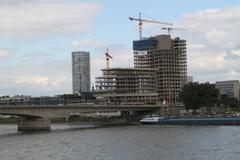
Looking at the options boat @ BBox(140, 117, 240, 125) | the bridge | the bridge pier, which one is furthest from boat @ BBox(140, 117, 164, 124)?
the bridge pier

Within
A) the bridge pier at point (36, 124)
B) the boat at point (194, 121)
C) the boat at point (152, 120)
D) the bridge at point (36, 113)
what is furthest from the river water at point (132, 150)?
the boat at point (152, 120)

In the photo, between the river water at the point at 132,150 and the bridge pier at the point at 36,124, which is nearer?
the river water at the point at 132,150

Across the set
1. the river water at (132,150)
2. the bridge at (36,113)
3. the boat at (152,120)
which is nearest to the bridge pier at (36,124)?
the bridge at (36,113)

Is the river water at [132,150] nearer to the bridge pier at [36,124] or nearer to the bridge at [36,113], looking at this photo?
the bridge at [36,113]

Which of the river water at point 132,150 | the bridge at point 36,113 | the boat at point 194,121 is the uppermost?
the bridge at point 36,113

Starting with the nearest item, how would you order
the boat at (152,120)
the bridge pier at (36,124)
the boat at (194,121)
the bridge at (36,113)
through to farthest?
the bridge at (36,113)
the boat at (194,121)
the bridge pier at (36,124)
the boat at (152,120)

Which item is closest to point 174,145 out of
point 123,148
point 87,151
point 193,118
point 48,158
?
point 123,148

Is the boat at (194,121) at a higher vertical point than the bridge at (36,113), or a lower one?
lower

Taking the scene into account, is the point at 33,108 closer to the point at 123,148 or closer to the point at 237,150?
the point at 123,148

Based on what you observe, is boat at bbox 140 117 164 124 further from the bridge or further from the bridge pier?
the bridge pier

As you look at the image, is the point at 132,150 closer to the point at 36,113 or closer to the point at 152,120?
the point at 36,113

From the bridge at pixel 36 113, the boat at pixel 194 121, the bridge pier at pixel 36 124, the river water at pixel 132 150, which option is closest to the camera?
the river water at pixel 132 150

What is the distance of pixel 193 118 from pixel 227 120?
591 inches

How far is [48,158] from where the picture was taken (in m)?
74.3
